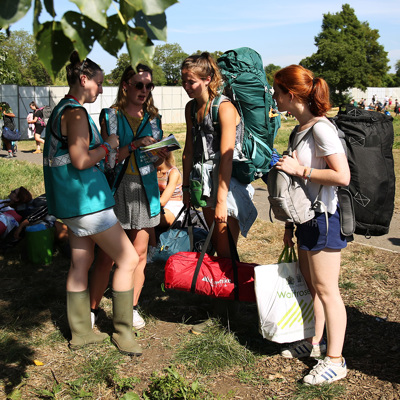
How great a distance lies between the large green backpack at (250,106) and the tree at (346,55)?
57.1 meters

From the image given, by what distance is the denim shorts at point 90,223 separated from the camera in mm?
3057

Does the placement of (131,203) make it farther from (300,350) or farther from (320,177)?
(300,350)

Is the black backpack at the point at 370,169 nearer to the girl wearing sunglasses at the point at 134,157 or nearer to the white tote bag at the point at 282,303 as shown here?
the white tote bag at the point at 282,303

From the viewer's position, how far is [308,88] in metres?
2.82

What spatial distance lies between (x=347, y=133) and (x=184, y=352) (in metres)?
1.87

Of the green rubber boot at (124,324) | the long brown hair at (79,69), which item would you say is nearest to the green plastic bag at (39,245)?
the green rubber boot at (124,324)

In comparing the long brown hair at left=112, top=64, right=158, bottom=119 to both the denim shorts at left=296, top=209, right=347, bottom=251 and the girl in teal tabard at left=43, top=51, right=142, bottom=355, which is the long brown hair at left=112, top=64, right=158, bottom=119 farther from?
the denim shorts at left=296, top=209, right=347, bottom=251

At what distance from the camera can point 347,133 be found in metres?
2.96

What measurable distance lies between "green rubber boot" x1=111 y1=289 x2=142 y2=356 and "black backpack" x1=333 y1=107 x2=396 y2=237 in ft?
5.38

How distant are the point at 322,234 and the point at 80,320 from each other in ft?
5.91

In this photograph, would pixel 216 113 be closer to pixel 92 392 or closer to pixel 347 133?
pixel 347 133

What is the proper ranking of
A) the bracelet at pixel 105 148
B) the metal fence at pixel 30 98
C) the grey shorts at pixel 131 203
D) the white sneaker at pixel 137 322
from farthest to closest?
the metal fence at pixel 30 98 < the white sneaker at pixel 137 322 < the grey shorts at pixel 131 203 < the bracelet at pixel 105 148

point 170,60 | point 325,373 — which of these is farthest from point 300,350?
point 170,60

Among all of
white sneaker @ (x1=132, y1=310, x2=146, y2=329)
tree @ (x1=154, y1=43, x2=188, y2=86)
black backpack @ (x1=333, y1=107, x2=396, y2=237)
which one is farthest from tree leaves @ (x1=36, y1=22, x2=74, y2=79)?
tree @ (x1=154, y1=43, x2=188, y2=86)
